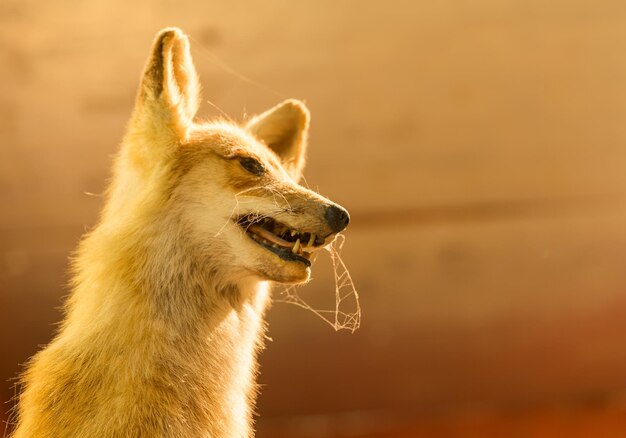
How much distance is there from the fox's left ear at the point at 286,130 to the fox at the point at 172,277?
0.13 meters

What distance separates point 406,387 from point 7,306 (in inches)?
45.4

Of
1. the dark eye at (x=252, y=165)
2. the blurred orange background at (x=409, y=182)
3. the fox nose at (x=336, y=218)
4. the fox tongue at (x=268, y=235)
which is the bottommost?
the blurred orange background at (x=409, y=182)

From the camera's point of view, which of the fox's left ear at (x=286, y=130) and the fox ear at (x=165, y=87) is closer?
the fox ear at (x=165, y=87)

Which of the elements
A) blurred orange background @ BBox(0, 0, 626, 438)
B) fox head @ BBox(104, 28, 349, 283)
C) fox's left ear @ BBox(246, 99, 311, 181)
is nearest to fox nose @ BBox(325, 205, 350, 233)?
fox head @ BBox(104, 28, 349, 283)

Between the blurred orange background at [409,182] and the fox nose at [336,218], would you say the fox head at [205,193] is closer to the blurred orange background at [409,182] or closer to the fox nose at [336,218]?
the fox nose at [336,218]

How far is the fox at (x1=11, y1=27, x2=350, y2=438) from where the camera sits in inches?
34.6

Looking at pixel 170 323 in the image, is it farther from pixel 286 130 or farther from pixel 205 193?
pixel 286 130

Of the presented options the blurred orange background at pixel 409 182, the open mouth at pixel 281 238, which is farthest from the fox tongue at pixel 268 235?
the blurred orange background at pixel 409 182

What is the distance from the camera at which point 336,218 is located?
3.11 ft

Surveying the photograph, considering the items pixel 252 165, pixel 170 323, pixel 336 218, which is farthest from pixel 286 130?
pixel 170 323

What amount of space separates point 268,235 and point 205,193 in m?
0.11

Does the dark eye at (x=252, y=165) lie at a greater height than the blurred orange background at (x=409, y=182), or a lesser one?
greater

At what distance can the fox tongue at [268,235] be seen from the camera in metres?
0.97

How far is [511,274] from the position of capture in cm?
198
